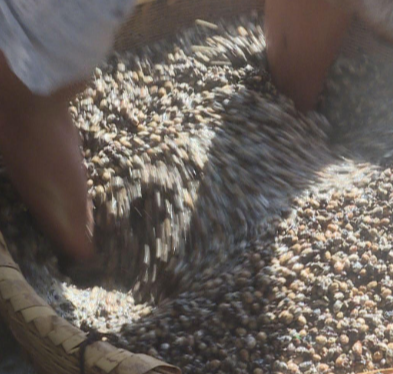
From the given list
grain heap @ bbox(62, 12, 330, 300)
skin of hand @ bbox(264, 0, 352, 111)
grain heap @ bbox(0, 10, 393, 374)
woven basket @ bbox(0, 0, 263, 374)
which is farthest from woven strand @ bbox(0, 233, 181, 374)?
skin of hand @ bbox(264, 0, 352, 111)

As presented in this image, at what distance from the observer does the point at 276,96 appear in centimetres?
161

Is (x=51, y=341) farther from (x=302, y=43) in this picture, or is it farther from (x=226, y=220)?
(x=302, y=43)

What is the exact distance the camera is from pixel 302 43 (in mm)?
1575

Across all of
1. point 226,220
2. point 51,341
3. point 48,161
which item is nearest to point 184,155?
point 226,220

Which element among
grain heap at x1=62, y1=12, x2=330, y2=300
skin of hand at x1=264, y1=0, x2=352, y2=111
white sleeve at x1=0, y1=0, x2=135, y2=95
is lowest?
white sleeve at x1=0, y1=0, x2=135, y2=95

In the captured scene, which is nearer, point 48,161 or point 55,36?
point 55,36

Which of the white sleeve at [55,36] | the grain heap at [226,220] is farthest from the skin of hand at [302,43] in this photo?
the white sleeve at [55,36]

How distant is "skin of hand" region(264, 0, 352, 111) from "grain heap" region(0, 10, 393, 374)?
5cm

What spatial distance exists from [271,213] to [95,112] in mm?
479

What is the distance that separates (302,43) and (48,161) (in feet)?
2.29

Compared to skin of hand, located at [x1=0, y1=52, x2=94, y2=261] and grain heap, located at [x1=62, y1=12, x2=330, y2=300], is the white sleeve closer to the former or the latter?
skin of hand, located at [x1=0, y1=52, x2=94, y2=261]

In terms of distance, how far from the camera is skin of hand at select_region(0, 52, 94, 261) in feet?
3.60

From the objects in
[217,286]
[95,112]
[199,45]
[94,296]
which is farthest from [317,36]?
[94,296]

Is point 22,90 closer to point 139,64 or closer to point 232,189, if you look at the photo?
point 232,189
